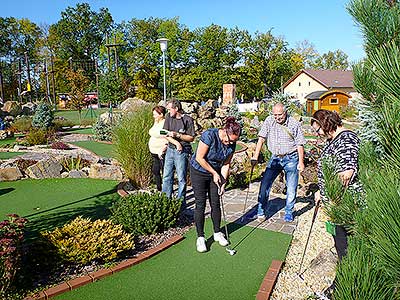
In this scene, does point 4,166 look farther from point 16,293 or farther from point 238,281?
point 238,281

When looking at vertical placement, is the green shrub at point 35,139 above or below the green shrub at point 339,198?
below

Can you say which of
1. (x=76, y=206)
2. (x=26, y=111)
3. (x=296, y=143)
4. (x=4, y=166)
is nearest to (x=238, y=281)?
(x=296, y=143)

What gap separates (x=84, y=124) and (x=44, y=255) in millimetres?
18359

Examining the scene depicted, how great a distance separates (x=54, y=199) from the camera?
21.4ft

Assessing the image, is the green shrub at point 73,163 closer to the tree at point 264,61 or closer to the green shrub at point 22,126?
the green shrub at point 22,126

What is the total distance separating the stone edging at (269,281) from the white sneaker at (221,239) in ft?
2.23

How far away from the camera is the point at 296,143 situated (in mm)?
5391

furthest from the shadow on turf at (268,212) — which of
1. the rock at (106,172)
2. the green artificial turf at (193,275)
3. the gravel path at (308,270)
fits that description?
the rock at (106,172)

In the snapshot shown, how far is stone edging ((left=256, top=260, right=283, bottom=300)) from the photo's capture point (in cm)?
350

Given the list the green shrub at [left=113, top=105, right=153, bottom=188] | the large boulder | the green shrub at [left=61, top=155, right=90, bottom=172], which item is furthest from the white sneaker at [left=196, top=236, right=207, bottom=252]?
the large boulder

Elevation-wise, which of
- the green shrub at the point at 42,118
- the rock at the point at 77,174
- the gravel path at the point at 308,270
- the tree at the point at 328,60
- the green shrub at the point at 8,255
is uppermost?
the tree at the point at 328,60

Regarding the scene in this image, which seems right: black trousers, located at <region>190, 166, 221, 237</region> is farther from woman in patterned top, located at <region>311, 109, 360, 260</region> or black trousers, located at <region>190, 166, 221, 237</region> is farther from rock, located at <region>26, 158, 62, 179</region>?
rock, located at <region>26, 158, 62, 179</region>

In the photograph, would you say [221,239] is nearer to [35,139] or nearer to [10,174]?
[10,174]

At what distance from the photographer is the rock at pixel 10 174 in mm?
7871
